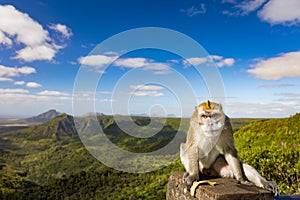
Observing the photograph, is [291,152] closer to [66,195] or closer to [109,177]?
[109,177]

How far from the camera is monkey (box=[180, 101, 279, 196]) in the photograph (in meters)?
3.26

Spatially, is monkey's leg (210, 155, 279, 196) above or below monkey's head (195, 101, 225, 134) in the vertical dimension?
below

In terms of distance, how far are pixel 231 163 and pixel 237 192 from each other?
0.65 meters

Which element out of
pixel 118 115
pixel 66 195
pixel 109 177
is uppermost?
pixel 118 115

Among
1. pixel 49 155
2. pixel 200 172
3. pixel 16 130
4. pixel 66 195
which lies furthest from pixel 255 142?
pixel 16 130

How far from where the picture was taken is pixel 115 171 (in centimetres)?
4069

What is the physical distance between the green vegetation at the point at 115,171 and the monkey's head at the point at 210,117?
814 millimetres

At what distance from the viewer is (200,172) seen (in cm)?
378

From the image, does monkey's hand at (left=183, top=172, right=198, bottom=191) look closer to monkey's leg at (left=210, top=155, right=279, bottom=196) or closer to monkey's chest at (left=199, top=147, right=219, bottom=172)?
monkey's chest at (left=199, top=147, right=219, bottom=172)

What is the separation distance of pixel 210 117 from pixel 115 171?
128 feet

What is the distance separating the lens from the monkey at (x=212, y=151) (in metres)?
3.26

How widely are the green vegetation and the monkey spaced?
65 centimetres

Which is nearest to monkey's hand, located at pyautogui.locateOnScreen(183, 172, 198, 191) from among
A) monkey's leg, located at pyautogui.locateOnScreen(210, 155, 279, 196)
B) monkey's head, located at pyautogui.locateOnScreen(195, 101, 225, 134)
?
monkey's leg, located at pyautogui.locateOnScreen(210, 155, 279, 196)

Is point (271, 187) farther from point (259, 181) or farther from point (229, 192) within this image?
point (229, 192)
